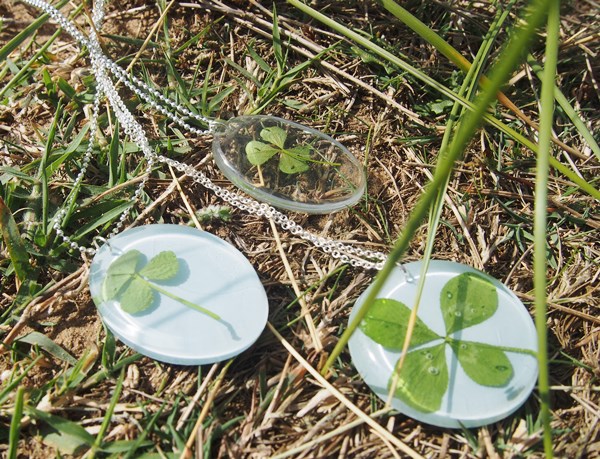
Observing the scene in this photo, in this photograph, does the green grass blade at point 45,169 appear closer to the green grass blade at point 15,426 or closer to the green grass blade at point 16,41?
the green grass blade at point 16,41

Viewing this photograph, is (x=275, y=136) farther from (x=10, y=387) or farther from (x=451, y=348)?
(x=10, y=387)

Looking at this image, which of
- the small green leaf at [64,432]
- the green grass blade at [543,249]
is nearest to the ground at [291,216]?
the small green leaf at [64,432]

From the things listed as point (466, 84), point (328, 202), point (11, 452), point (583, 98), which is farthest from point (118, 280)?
point (583, 98)

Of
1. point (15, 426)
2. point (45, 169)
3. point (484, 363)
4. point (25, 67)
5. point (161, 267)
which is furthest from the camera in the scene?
point (25, 67)

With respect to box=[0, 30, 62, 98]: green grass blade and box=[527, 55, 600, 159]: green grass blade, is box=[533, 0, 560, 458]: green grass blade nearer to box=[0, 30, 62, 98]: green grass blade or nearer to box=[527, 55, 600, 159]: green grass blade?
box=[527, 55, 600, 159]: green grass blade

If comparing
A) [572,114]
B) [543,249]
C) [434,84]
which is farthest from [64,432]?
[572,114]

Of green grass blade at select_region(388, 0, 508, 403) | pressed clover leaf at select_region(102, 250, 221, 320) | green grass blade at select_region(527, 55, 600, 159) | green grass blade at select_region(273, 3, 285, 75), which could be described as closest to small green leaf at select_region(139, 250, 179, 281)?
pressed clover leaf at select_region(102, 250, 221, 320)

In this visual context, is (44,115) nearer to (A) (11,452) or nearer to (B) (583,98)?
(A) (11,452)
